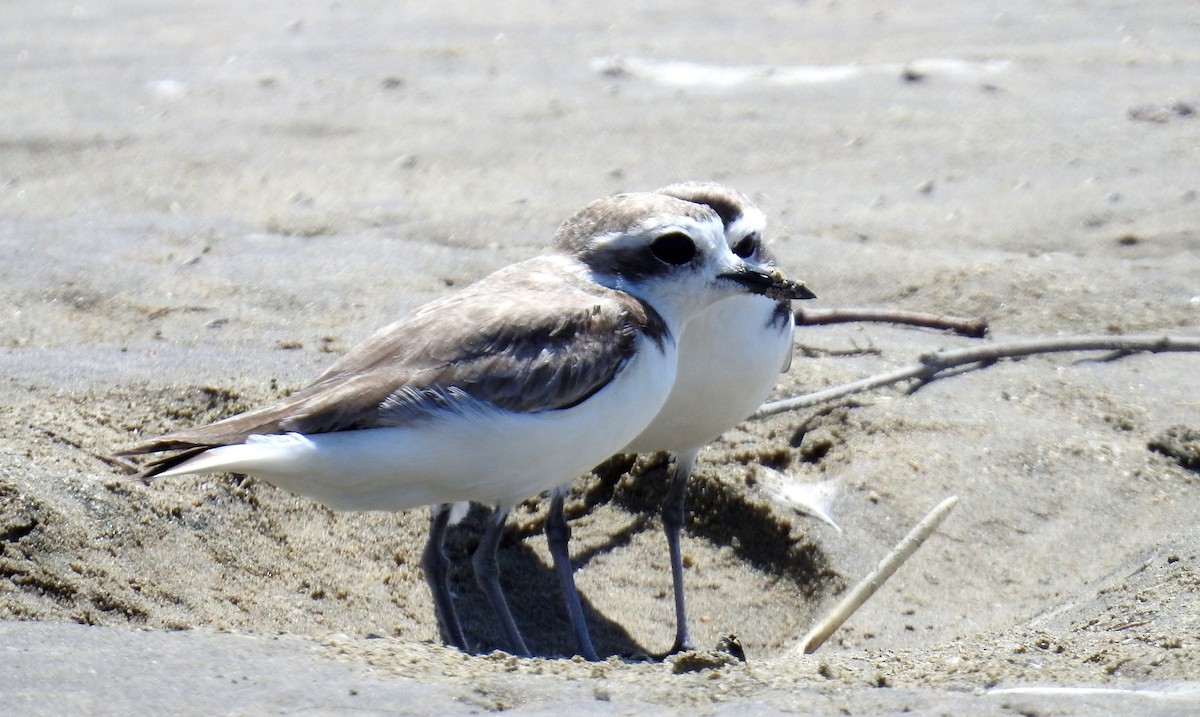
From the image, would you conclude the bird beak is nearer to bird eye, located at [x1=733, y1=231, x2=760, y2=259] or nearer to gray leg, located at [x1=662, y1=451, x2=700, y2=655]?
bird eye, located at [x1=733, y1=231, x2=760, y2=259]

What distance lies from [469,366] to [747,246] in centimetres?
116

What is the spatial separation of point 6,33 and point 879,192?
217 inches

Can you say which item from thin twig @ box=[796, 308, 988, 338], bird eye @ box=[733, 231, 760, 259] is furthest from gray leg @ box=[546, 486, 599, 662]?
thin twig @ box=[796, 308, 988, 338]

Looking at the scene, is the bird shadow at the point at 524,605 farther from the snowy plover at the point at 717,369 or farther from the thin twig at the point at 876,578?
the thin twig at the point at 876,578

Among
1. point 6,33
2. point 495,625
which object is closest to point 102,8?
point 6,33

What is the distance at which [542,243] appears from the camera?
650cm

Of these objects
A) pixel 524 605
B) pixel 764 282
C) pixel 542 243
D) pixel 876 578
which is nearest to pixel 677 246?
pixel 764 282

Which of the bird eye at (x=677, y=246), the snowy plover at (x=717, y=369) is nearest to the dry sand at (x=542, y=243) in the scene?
the snowy plover at (x=717, y=369)

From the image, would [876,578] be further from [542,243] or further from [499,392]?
[542,243]

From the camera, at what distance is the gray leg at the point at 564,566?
418cm

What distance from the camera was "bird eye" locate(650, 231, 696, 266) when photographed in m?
4.08

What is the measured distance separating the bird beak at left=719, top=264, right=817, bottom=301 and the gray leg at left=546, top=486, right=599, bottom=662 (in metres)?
0.83

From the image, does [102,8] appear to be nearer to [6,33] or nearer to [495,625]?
[6,33]

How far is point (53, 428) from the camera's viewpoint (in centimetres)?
437
